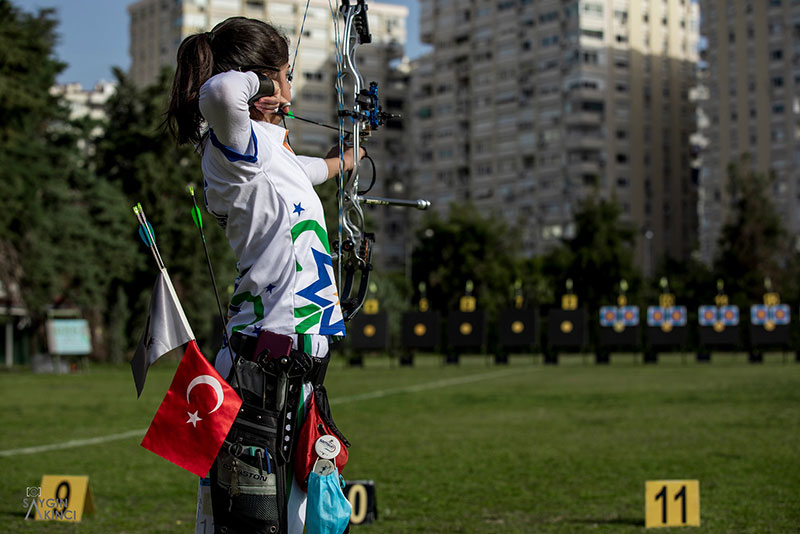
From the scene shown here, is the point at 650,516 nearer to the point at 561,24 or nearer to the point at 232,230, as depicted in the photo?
the point at 232,230

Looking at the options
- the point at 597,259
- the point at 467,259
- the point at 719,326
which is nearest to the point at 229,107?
the point at 719,326

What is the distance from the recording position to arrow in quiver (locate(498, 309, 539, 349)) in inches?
1425

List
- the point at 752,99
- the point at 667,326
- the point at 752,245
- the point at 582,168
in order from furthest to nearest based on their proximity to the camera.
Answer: the point at 582,168 → the point at 752,99 → the point at 752,245 → the point at 667,326

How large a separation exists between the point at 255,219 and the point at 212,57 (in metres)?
0.46

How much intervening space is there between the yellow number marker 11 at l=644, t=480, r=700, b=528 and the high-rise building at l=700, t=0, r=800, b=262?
231ft

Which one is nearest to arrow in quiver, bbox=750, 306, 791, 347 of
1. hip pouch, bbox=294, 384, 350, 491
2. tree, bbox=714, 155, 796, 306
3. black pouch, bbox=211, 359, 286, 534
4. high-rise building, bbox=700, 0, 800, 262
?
tree, bbox=714, 155, 796, 306

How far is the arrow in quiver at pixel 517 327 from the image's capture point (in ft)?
119

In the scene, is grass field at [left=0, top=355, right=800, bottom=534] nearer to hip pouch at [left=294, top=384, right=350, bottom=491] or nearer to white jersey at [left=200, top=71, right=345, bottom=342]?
hip pouch at [left=294, top=384, right=350, bottom=491]

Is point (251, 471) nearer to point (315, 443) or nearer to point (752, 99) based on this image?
point (315, 443)

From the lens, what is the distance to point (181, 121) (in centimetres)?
295

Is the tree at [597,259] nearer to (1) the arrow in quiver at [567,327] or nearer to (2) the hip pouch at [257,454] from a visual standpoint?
(1) the arrow in quiver at [567,327]

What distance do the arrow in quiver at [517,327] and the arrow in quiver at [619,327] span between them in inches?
107

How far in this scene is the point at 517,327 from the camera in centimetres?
3650

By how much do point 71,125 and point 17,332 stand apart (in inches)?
386
